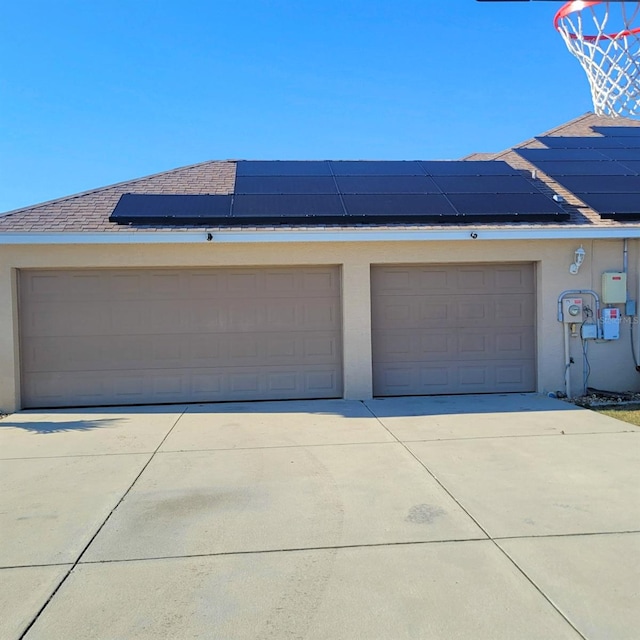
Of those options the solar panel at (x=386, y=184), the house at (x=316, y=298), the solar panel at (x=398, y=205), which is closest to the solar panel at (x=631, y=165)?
the house at (x=316, y=298)

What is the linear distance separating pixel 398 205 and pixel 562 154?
520cm

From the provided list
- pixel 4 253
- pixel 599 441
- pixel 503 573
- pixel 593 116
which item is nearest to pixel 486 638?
pixel 503 573

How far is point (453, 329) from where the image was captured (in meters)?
10.3

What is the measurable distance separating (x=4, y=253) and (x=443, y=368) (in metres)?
7.46

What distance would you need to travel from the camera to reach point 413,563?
12.8ft

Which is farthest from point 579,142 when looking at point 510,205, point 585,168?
point 510,205

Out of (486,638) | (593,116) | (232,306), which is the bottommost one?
(486,638)

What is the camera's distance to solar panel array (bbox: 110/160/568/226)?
32.0 ft

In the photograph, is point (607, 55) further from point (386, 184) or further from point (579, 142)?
point (386, 184)

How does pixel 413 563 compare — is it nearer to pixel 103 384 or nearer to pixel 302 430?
pixel 302 430

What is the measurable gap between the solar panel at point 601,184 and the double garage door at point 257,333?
2.25 m

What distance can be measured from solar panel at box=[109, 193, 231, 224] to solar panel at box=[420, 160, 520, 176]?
14.6 feet

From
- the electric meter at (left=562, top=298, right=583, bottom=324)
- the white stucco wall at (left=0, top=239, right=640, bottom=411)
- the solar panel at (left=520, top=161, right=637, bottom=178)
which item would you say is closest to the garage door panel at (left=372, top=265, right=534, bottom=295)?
the white stucco wall at (left=0, top=239, right=640, bottom=411)

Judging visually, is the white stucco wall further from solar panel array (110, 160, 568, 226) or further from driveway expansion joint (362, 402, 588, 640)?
driveway expansion joint (362, 402, 588, 640)
